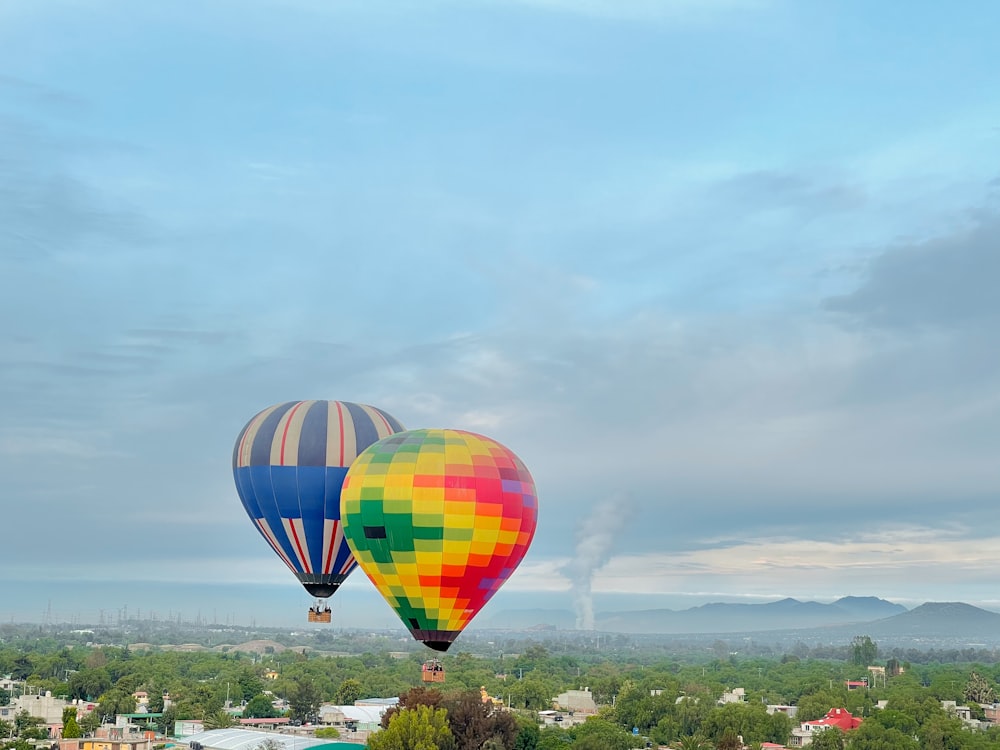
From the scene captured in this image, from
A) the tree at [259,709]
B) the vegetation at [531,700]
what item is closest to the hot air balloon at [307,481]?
the vegetation at [531,700]

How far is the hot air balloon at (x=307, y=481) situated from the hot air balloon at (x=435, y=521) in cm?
347

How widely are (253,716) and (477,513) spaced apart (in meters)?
78.0

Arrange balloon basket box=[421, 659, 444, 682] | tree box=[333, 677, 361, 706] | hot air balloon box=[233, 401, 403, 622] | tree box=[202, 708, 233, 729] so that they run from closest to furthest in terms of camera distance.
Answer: balloon basket box=[421, 659, 444, 682]
hot air balloon box=[233, 401, 403, 622]
tree box=[202, 708, 233, 729]
tree box=[333, 677, 361, 706]

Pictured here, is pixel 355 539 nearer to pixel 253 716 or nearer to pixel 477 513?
pixel 477 513

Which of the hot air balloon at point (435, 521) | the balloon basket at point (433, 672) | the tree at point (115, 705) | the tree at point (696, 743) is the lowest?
the tree at point (696, 743)

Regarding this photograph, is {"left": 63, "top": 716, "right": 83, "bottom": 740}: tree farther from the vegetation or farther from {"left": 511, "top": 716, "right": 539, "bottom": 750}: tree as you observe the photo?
{"left": 511, "top": 716, "right": 539, "bottom": 750}: tree

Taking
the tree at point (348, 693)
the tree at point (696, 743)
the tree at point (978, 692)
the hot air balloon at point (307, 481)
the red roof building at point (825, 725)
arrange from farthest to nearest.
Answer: the tree at point (978, 692) < the tree at point (348, 693) < the red roof building at point (825, 725) < the tree at point (696, 743) < the hot air balloon at point (307, 481)

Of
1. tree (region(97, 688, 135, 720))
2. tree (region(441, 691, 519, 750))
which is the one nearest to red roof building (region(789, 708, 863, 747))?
tree (region(441, 691, 519, 750))

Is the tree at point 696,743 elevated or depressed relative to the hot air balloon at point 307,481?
depressed

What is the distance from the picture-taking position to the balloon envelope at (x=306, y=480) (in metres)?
46.6

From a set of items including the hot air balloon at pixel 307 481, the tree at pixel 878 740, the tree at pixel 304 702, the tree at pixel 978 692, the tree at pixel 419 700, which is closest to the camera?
the hot air balloon at pixel 307 481

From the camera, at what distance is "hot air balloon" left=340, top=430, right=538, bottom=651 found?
41344mm

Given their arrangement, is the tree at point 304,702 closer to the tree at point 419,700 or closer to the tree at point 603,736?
the tree at point 603,736

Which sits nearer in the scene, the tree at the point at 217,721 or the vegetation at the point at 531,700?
the vegetation at the point at 531,700
